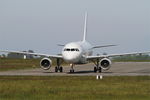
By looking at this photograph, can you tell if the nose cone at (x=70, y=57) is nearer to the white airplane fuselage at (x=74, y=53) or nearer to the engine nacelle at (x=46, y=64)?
the white airplane fuselage at (x=74, y=53)

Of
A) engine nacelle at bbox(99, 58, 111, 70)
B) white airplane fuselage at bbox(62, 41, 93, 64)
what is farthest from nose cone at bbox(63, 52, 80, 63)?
engine nacelle at bbox(99, 58, 111, 70)

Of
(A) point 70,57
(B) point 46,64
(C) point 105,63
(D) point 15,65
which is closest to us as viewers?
(A) point 70,57

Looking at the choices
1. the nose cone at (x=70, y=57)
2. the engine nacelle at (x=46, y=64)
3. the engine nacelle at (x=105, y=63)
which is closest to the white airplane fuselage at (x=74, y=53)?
the nose cone at (x=70, y=57)

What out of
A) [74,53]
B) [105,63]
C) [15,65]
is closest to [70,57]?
[74,53]

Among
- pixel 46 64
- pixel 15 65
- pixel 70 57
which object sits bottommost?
pixel 46 64

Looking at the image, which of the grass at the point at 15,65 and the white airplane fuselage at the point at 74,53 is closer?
the white airplane fuselage at the point at 74,53

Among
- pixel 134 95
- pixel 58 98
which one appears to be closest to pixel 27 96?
pixel 58 98

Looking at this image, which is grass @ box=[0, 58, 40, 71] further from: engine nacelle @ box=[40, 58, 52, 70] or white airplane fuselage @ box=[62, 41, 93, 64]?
white airplane fuselage @ box=[62, 41, 93, 64]

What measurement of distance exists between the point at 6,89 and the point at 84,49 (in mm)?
24590

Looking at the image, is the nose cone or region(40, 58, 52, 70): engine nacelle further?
region(40, 58, 52, 70): engine nacelle

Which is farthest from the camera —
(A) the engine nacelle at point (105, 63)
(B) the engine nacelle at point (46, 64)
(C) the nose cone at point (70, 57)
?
(B) the engine nacelle at point (46, 64)

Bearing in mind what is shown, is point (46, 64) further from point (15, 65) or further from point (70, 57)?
point (15, 65)

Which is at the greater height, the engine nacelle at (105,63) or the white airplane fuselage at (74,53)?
the white airplane fuselage at (74,53)

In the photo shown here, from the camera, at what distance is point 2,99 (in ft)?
61.5
